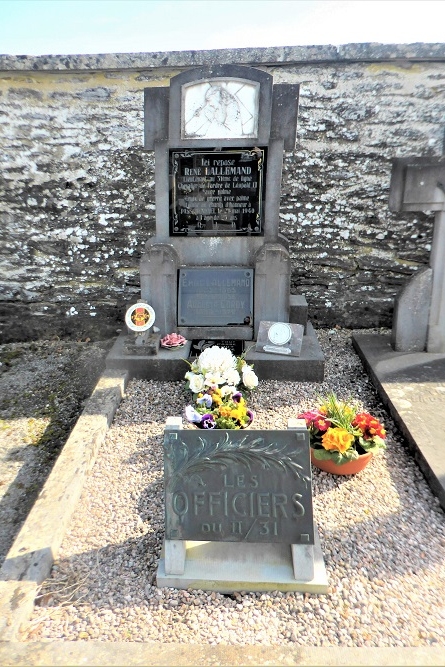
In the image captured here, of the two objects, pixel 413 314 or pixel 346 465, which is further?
pixel 413 314

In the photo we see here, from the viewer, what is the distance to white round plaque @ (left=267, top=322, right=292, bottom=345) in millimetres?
4711

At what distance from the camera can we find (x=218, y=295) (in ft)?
16.4

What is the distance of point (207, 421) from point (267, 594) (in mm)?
1206

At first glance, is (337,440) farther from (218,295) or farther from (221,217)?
(221,217)

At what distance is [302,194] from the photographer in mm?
5789

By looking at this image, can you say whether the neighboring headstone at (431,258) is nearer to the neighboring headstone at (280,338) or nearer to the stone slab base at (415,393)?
the stone slab base at (415,393)

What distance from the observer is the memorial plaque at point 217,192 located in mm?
4770

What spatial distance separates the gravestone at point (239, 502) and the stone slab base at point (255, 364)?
2.18 meters

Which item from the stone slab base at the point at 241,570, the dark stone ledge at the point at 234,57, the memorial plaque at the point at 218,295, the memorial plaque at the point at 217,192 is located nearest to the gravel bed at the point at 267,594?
the stone slab base at the point at 241,570

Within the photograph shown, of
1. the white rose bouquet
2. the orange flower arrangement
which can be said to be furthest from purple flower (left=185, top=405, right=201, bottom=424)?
the orange flower arrangement

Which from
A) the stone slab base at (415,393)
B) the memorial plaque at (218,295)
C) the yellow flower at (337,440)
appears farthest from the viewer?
the memorial plaque at (218,295)

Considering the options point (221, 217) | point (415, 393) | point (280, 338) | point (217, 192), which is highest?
point (217, 192)

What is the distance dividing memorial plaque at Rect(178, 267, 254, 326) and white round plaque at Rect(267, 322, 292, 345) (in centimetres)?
31

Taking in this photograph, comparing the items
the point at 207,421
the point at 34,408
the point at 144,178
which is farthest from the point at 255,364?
the point at 144,178
